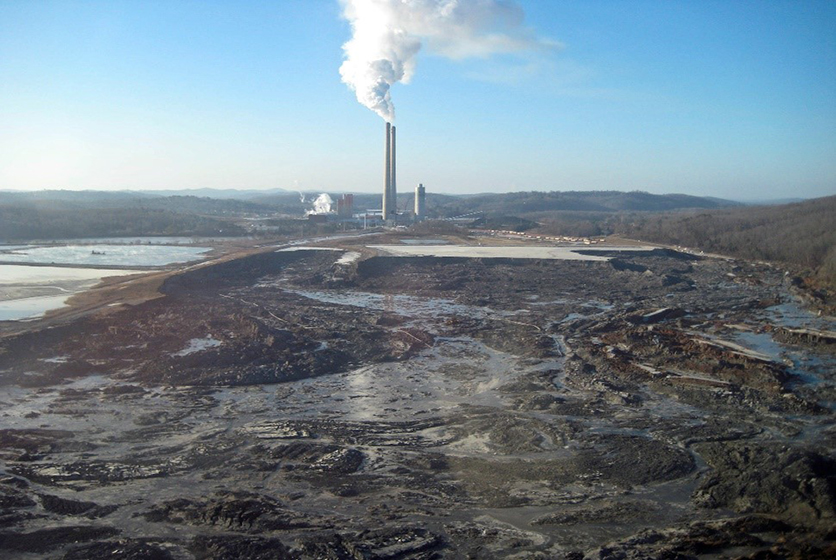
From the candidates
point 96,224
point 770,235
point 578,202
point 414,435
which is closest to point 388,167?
point 96,224

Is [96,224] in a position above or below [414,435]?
above

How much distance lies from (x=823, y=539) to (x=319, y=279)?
19905 mm

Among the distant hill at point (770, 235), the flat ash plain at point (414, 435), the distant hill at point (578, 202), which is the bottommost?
the flat ash plain at point (414, 435)

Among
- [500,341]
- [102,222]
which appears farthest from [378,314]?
[102,222]

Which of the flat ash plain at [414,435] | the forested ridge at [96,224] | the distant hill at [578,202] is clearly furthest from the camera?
the distant hill at [578,202]

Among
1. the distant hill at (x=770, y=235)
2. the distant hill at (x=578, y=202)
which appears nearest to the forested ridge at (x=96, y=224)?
the distant hill at (x=770, y=235)

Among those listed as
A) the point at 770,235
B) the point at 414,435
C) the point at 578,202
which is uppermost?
the point at 578,202

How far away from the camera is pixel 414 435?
29.7ft

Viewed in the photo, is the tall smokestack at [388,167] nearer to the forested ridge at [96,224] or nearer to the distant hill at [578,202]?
the forested ridge at [96,224]

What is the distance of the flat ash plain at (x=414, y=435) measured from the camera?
638 centimetres

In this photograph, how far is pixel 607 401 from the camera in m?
10.6

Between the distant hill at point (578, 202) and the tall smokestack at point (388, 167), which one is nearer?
the tall smokestack at point (388, 167)

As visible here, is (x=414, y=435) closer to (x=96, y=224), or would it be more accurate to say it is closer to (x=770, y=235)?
(x=770, y=235)

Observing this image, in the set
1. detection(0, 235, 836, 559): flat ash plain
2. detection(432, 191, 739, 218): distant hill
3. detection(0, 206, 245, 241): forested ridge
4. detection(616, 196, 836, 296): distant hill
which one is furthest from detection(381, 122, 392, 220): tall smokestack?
detection(432, 191, 739, 218): distant hill
